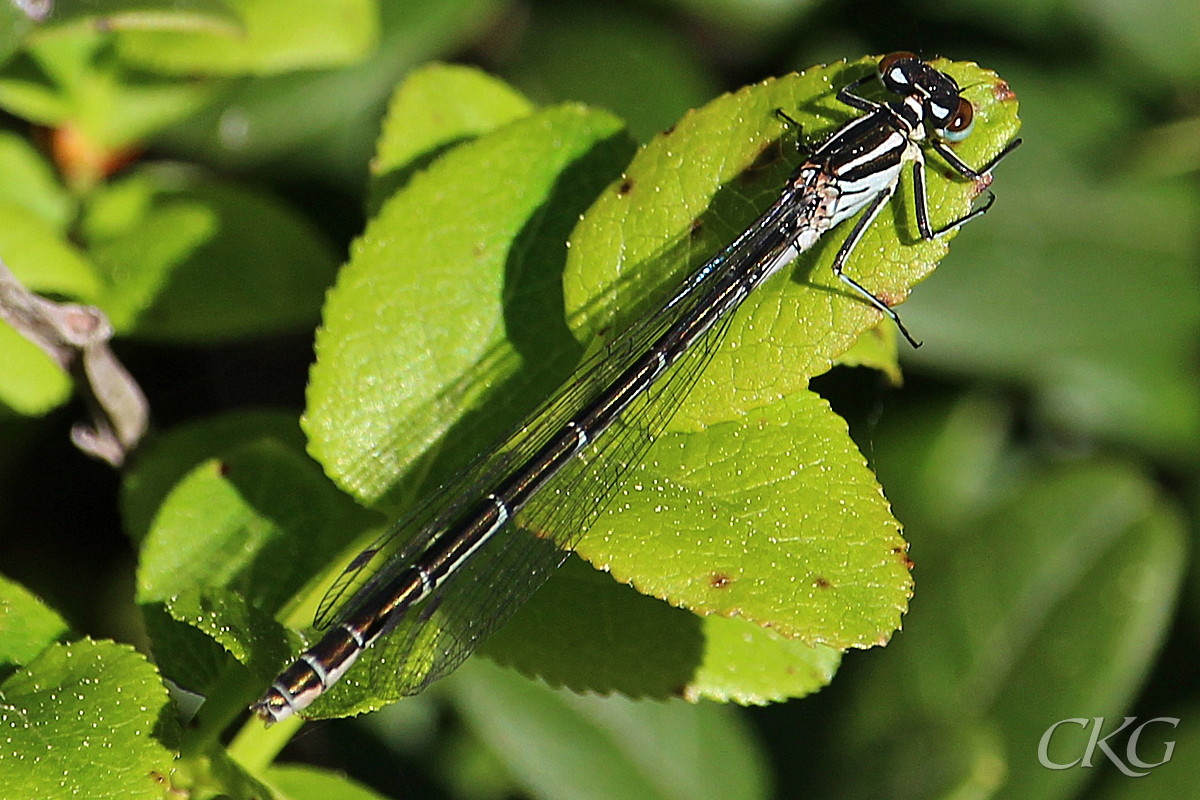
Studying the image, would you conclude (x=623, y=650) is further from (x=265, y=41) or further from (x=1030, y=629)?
(x=1030, y=629)

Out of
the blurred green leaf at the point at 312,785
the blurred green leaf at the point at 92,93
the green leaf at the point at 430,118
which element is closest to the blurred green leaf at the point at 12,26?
the blurred green leaf at the point at 92,93

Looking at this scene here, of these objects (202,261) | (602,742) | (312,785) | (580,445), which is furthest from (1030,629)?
(202,261)

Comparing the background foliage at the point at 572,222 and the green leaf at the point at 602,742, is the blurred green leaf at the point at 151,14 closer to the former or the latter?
the background foliage at the point at 572,222

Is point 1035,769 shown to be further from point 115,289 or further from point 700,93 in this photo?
point 115,289

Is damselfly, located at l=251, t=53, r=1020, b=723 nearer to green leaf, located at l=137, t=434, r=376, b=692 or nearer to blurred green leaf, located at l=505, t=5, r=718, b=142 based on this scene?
green leaf, located at l=137, t=434, r=376, b=692

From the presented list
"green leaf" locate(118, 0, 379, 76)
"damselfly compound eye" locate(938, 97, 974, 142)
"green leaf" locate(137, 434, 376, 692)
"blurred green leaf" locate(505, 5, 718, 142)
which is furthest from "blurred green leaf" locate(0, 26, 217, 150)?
"damselfly compound eye" locate(938, 97, 974, 142)
